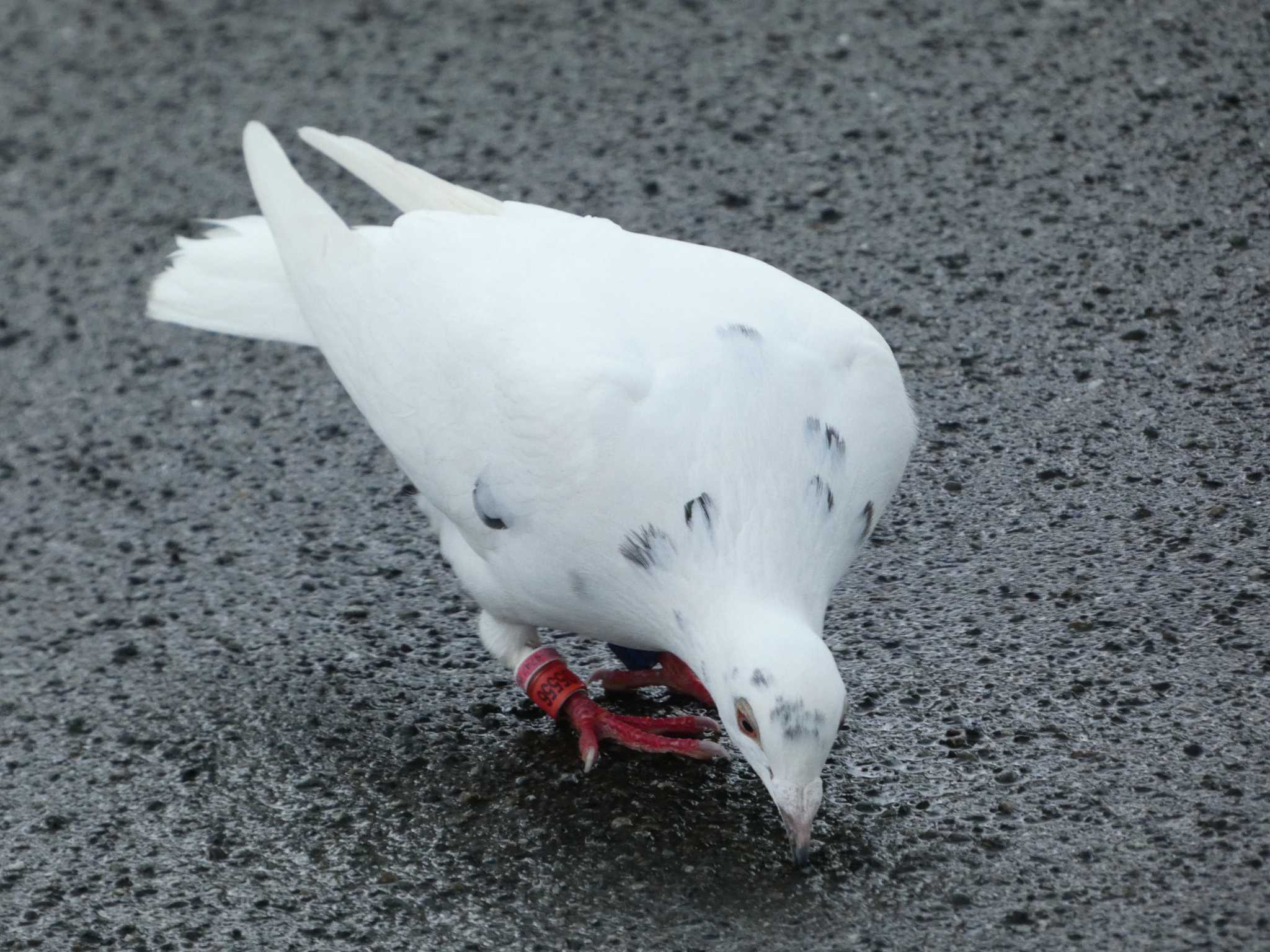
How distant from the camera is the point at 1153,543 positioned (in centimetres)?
365

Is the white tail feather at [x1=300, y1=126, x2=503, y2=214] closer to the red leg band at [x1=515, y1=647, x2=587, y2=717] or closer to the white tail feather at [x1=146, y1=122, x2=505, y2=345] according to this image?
the white tail feather at [x1=146, y1=122, x2=505, y2=345]

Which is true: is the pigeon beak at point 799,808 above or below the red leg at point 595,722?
above

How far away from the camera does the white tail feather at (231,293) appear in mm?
3852

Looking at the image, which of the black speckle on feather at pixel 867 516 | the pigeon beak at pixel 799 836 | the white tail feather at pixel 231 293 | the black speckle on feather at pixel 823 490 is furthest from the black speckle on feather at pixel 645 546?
the white tail feather at pixel 231 293

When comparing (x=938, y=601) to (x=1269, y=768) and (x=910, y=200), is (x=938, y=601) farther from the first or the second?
(x=910, y=200)

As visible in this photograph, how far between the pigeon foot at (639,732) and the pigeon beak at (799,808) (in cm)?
50

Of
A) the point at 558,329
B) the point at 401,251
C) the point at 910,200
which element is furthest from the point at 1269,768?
the point at 910,200

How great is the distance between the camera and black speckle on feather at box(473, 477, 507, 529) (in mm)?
3029

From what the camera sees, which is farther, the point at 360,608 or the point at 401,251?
the point at 360,608

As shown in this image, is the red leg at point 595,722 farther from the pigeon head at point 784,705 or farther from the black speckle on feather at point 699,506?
the black speckle on feather at point 699,506

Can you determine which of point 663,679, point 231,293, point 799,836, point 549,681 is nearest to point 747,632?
point 799,836

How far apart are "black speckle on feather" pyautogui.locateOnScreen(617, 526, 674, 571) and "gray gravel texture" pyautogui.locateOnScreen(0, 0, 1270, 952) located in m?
0.56

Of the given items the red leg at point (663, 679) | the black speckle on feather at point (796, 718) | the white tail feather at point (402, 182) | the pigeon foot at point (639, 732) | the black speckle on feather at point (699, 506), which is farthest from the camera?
the white tail feather at point (402, 182)

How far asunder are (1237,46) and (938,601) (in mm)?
2711
